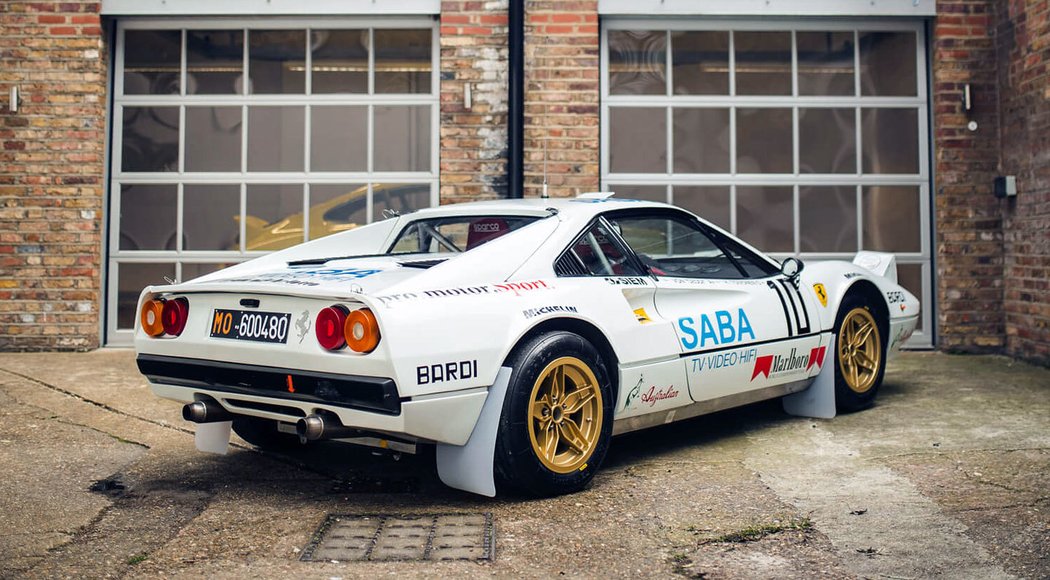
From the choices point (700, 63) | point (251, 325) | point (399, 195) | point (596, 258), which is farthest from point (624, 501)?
point (700, 63)

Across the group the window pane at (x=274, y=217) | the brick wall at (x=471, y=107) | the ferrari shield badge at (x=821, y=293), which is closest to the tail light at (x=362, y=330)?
the ferrari shield badge at (x=821, y=293)

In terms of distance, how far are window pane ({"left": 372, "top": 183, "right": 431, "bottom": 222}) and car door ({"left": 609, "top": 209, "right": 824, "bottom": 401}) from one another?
3.25 m

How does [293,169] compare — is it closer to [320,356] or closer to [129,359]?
[129,359]

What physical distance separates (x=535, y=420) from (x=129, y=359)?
485 cm

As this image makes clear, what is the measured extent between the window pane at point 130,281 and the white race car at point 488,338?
395 cm

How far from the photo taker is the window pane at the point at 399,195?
329 inches

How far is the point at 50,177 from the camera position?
809cm

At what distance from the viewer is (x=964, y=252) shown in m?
8.20

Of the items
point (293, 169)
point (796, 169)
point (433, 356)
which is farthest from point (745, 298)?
point (293, 169)

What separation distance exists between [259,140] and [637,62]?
3150 millimetres

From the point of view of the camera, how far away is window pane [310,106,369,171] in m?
8.37

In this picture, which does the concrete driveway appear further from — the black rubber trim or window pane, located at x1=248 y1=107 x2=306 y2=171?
window pane, located at x1=248 y1=107 x2=306 y2=171

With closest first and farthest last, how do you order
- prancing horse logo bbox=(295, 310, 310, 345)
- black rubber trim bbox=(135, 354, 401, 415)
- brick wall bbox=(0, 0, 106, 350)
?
black rubber trim bbox=(135, 354, 401, 415) < prancing horse logo bbox=(295, 310, 310, 345) < brick wall bbox=(0, 0, 106, 350)

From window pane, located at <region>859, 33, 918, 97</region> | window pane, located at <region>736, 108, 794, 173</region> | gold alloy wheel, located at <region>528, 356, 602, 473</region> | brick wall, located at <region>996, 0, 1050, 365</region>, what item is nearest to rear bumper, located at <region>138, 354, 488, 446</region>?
gold alloy wheel, located at <region>528, 356, 602, 473</region>
